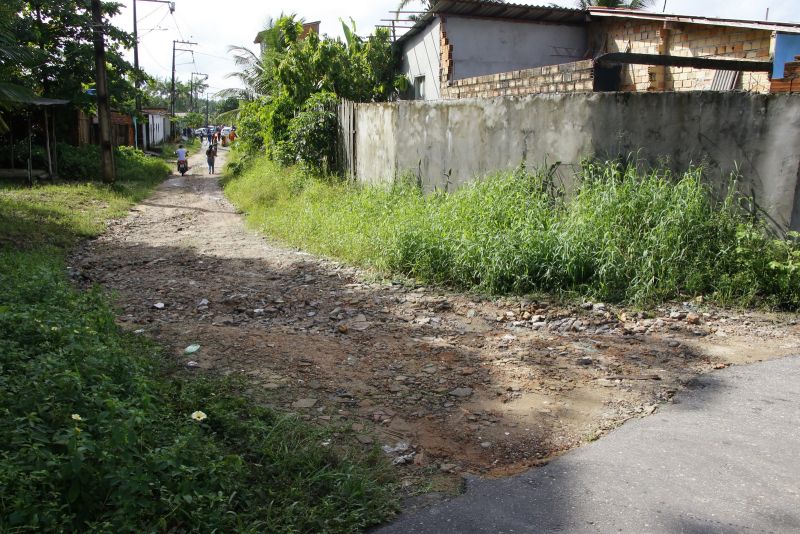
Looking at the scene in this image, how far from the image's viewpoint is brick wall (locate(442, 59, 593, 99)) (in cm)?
856

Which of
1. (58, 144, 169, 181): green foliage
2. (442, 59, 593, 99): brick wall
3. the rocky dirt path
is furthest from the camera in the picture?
(58, 144, 169, 181): green foliage

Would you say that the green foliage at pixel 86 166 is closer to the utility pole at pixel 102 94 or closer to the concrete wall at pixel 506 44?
the utility pole at pixel 102 94

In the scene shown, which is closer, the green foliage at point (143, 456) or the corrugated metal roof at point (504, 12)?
the green foliage at point (143, 456)

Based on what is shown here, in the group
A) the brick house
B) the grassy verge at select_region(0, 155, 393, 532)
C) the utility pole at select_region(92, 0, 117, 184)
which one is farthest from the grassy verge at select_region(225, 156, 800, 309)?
the utility pole at select_region(92, 0, 117, 184)

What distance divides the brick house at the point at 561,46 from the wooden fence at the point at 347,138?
79.8 inches

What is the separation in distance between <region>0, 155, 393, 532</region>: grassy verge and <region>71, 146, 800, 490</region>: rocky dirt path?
0.36 meters

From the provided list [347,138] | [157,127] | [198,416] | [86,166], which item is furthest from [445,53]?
[157,127]

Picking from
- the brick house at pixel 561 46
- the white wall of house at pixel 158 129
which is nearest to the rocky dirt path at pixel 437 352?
the brick house at pixel 561 46

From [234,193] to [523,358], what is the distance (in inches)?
552

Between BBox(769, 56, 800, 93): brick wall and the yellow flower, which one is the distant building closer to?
BBox(769, 56, 800, 93): brick wall

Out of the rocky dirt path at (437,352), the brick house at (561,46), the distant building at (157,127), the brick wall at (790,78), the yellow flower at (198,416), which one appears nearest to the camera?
the yellow flower at (198,416)

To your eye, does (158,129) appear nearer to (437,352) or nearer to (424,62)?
(424,62)

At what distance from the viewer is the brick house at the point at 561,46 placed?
34.5ft

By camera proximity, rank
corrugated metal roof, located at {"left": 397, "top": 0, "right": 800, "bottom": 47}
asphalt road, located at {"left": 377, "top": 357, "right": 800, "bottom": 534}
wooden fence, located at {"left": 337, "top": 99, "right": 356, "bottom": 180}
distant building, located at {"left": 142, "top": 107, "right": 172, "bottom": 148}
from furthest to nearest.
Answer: distant building, located at {"left": 142, "top": 107, "right": 172, "bottom": 148} < corrugated metal roof, located at {"left": 397, "top": 0, "right": 800, "bottom": 47} < wooden fence, located at {"left": 337, "top": 99, "right": 356, "bottom": 180} < asphalt road, located at {"left": 377, "top": 357, "right": 800, "bottom": 534}
